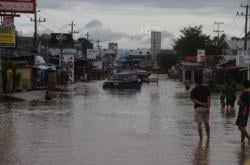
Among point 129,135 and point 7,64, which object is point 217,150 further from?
point 7,64

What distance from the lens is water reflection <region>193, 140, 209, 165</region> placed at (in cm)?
1258

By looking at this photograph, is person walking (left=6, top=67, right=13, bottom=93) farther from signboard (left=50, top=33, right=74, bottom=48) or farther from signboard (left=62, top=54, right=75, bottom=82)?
signboard (left=50, top=33, right=74, bottom=48)

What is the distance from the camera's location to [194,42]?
12225 cm

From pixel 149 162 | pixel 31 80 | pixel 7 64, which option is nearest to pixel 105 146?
pixel 149 162

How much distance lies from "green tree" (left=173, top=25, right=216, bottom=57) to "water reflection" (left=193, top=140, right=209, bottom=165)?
351 ft

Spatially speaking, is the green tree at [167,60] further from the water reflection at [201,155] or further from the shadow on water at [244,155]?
the water reflection at [201,155]

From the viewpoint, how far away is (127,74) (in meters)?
57.0

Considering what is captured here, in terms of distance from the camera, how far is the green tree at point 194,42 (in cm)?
12181

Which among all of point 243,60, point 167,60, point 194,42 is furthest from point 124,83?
point 167,60

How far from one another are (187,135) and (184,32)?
110 metres

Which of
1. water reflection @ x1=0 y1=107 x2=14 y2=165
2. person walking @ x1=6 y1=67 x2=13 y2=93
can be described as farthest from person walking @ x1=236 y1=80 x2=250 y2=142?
person walking @ x1=6 y1=67 x2=13 y2=93

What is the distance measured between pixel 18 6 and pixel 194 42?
3342 inches

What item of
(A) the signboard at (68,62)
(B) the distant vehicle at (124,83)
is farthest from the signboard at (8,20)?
(A) the signboard at (68,62)

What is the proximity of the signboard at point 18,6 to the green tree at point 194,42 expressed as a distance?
83.5 m
